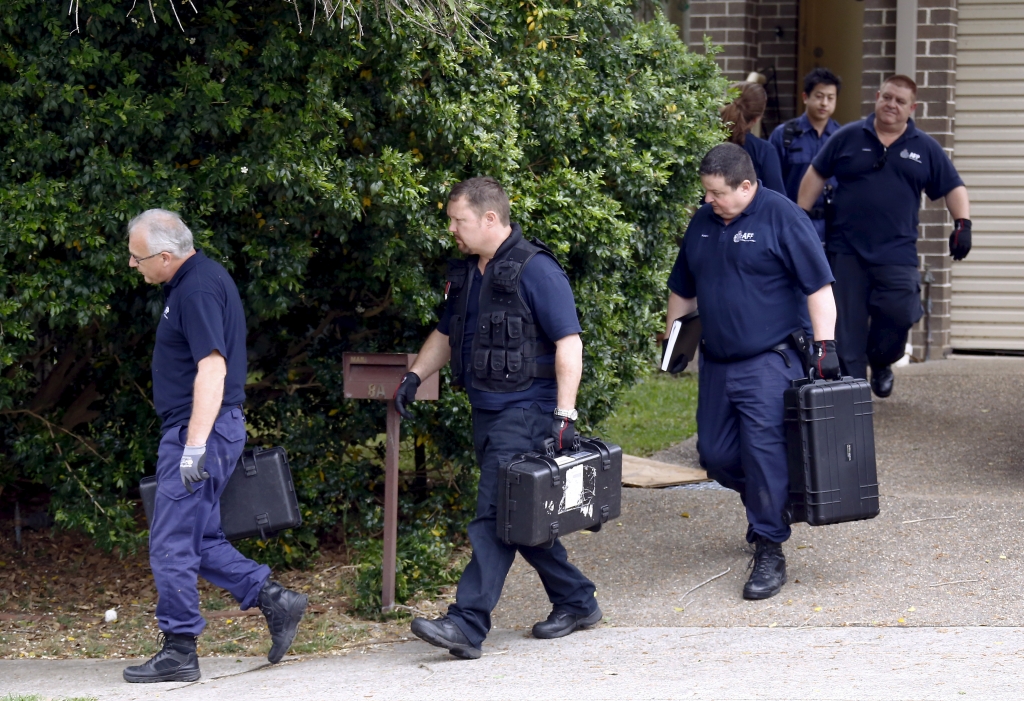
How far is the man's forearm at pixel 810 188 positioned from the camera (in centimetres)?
768

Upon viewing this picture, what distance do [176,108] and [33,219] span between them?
2.32ft

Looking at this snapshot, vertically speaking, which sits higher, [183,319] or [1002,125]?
[1002,125]

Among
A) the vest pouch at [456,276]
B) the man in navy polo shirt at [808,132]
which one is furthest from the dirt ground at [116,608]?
the man in navy polo shirt at [808,132]

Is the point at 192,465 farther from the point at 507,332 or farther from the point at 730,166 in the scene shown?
the point at 730,166

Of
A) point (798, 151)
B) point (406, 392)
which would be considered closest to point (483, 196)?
point (406, 392)

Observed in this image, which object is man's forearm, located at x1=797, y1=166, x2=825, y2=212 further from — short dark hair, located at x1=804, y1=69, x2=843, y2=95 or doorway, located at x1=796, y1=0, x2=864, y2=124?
doorway, located at x1=796, y1=0, x2=864, y2=124

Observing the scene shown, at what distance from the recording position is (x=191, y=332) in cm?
475

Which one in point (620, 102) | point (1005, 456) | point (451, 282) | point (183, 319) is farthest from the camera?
point (1005, 456)

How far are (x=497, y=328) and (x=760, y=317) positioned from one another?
127cm

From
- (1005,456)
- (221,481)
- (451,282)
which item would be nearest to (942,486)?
(1005,456)

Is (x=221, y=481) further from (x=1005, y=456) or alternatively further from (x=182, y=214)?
(x=1005, y=456)

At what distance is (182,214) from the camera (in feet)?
17.2

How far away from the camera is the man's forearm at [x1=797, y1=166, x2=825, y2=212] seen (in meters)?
7.68

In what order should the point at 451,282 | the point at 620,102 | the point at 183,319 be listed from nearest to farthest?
the point at 183,319
the point at 451,282
the point at 620,102
